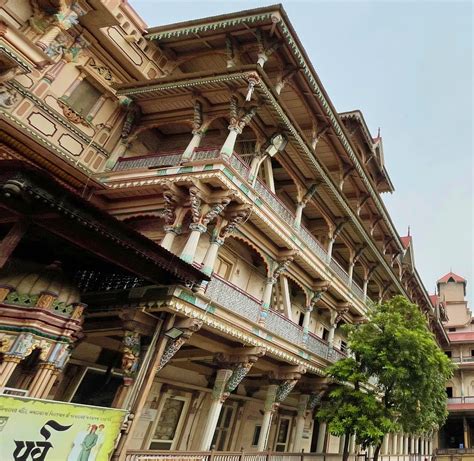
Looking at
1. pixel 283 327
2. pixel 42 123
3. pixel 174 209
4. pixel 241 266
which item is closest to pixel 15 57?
pixel 42 123

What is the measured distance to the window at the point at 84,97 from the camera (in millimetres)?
13102

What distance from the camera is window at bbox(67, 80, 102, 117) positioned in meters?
Answer: 13.1

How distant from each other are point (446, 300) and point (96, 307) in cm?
5133

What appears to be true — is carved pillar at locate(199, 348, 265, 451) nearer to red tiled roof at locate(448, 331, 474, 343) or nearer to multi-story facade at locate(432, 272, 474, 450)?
multi-story facade at locate(432, 272, 474, 450)

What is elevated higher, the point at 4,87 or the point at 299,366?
the point at 4,87

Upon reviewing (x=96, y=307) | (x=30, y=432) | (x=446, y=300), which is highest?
(x=446, y=300)

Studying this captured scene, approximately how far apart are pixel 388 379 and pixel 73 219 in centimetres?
1264

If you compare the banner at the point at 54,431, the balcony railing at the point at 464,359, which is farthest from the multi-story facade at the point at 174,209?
the balcony railing at the point at 464,359

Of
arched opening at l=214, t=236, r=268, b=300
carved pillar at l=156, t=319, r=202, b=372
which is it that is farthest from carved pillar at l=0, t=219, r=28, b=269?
arched opening at l=214, t=236, r=268, b=300

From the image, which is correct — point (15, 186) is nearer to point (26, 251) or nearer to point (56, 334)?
point (56, 334)

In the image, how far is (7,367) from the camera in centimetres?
650

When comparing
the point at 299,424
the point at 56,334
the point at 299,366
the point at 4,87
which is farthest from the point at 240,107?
the point at 299,424

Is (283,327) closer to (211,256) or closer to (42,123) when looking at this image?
(211,256)

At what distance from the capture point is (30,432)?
17.7 ft
